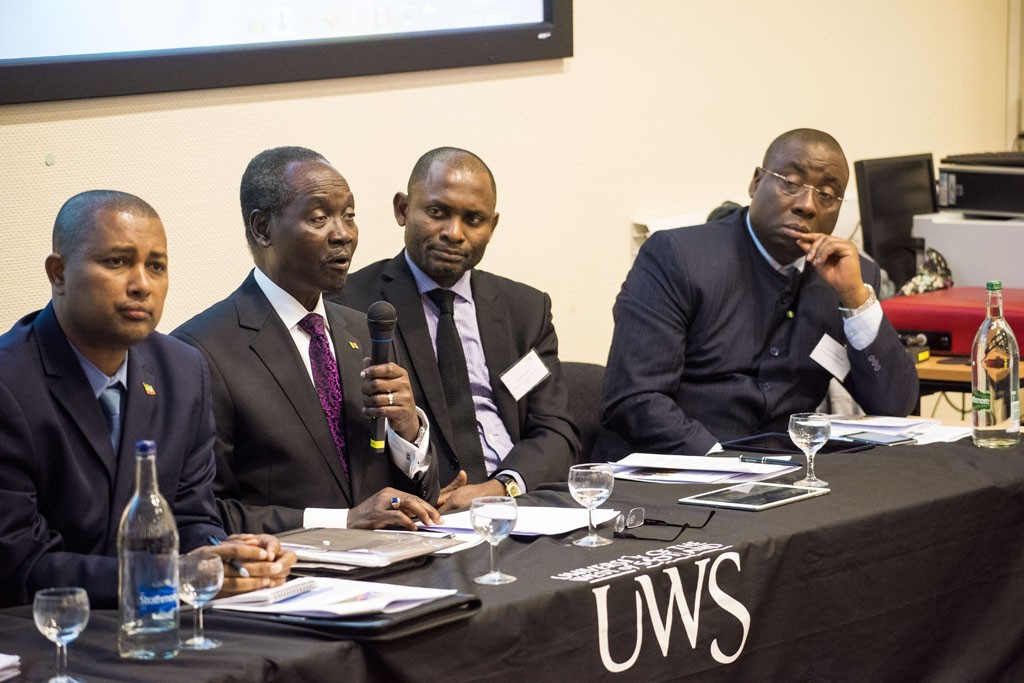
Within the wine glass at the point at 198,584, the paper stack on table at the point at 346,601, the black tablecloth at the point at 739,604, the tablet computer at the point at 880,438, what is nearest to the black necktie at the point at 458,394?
the black tablecloth at the point at 739,604

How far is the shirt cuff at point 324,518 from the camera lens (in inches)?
108

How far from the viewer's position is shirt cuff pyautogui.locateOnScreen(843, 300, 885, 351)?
376 cm

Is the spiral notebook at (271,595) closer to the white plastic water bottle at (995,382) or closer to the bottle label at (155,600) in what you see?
the bottle label at (155,600)

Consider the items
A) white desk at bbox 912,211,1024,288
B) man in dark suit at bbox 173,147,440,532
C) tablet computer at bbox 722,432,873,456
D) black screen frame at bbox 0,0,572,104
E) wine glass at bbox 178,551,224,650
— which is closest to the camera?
wine glass at bbox 178,551,224,650

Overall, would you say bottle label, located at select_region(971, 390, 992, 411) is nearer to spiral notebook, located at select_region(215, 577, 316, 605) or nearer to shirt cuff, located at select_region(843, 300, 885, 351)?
shirt cuff, located at select_region(843, 300, 885, 351)

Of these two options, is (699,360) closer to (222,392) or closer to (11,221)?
(222,392)

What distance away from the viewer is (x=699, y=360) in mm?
3852

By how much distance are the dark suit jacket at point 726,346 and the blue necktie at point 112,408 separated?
1634mm

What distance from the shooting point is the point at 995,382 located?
3428mm

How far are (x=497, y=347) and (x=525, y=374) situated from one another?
0.33 feet

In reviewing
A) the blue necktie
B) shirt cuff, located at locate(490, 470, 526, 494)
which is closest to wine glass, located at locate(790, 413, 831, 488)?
shirt cuff, located at locate(490, 470, 526, 494)

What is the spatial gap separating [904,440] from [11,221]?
2285mm

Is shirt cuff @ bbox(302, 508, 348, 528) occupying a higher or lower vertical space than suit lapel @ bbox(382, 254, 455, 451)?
lower

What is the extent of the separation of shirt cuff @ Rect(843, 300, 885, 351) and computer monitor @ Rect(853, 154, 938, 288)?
5.71 ft
